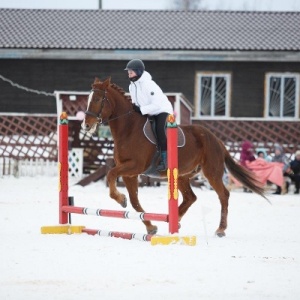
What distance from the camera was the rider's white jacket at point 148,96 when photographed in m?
10.1

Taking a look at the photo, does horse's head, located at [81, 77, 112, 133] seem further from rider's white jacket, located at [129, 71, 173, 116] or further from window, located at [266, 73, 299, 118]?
window, located at [266, 73, 299, 118]

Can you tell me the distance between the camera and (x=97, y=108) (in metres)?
9.75

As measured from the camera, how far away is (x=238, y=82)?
27922mm

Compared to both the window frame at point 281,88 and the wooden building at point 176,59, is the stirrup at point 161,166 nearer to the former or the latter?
the wooden building at point 176,59

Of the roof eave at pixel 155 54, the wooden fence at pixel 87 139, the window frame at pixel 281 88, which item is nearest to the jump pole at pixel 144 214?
the wooden fence at pixel 87 139

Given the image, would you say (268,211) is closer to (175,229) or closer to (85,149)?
(175,229)

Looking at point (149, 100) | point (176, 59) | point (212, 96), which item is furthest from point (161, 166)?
point (212, 96)

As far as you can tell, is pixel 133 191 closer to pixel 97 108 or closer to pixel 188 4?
pixel 97 108

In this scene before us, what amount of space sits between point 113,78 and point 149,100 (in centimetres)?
1835

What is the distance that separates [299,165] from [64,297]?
44.6 feet

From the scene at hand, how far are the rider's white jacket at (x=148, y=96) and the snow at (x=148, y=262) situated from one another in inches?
65.3

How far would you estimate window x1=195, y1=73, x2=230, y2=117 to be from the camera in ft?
90.5

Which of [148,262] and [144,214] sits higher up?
[144,214]

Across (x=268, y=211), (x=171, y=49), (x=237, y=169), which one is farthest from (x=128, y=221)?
(x=171, y=49)
